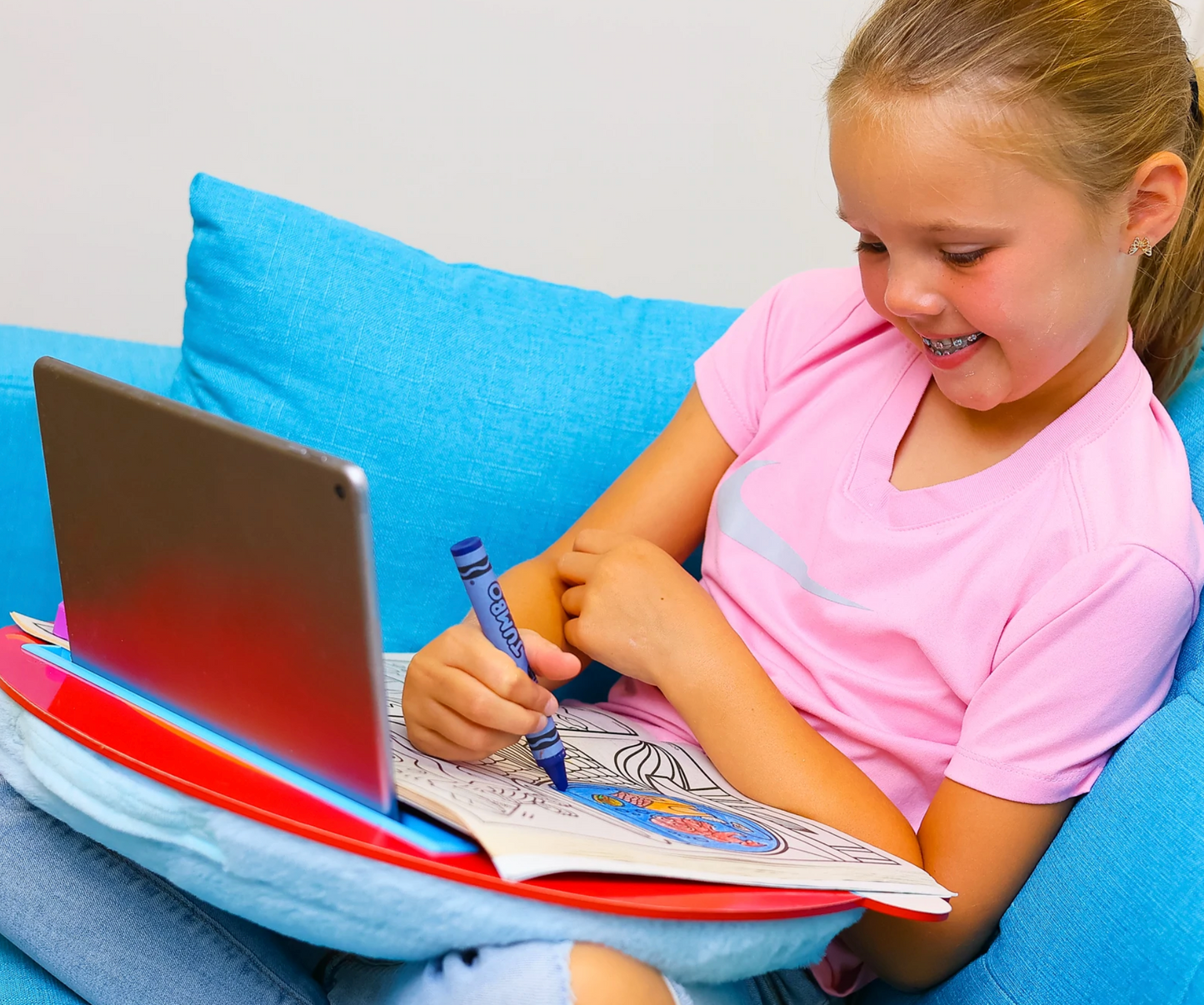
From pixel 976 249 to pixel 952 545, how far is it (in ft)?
0.68

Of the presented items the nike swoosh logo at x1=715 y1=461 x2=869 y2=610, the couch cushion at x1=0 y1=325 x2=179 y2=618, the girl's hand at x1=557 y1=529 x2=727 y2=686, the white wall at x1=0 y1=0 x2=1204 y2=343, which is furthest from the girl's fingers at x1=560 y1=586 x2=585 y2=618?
the white wall at x1=0 y1=0 x2=1204 y2=343

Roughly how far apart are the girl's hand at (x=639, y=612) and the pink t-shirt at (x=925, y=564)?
74 millimetres

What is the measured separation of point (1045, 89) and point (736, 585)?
0.39 m

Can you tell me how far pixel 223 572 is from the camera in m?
0.55

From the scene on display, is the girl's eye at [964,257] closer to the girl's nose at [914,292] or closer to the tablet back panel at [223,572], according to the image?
the girl's nose at [914,292]

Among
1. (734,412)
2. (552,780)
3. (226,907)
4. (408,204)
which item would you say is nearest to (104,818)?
(226,907)

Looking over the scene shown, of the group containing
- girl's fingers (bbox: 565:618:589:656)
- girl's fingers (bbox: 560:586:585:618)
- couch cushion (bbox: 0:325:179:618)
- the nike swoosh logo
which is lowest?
couch cushion (bbox: 0:325:179:618)

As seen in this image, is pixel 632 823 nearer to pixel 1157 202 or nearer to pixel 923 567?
pixel 923 567

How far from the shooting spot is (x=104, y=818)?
58 cm

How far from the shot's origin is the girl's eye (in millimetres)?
703

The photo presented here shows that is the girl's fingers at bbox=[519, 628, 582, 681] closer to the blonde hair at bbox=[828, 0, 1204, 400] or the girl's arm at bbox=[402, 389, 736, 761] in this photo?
the girl's arm at bbox=[402, 389, 736, 761]

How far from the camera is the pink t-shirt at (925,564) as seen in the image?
2.36ft

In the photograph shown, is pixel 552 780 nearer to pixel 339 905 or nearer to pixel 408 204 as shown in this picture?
pixel 339 905

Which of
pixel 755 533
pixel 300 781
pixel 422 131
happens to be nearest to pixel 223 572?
pixel 300 781
